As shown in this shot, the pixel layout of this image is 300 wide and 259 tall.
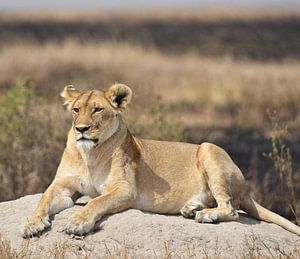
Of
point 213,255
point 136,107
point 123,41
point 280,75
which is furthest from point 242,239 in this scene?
point 123,41

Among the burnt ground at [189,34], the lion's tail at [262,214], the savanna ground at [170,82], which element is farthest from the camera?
the burnt ground at [189,34]

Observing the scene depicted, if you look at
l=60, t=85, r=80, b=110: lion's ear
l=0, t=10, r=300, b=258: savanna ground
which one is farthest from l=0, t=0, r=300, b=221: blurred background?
l=60, t=85, r=80, b=110: lion's ear

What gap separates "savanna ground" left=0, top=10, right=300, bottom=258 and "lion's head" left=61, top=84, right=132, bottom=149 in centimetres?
240

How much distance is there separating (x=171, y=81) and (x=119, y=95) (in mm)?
15837

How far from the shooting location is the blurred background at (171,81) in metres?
13.6

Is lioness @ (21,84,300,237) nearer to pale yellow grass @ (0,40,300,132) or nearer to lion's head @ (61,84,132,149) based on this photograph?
lion's head @ (61,84,132,149)

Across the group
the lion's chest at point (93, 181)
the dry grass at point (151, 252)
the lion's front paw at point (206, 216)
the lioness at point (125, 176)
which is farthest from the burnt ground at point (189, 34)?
the dry grass at point (151, 252)

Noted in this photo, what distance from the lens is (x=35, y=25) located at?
40.5m

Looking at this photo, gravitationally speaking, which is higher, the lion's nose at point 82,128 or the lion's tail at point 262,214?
the lion's nose at point 82,128

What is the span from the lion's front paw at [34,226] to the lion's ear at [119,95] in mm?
1193

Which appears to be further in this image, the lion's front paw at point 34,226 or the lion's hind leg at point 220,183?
the lion's hind leg at point 220,183

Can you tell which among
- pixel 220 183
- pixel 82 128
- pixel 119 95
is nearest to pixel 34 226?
pixel 82 128

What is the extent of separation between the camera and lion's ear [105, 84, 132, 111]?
9508mm

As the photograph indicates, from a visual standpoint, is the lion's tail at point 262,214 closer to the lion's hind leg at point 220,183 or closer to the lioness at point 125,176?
the lioness at point 125,176
